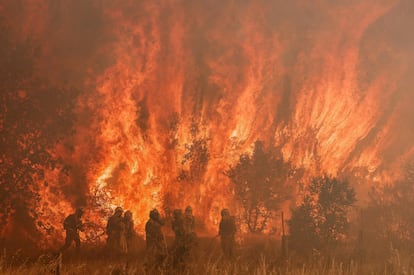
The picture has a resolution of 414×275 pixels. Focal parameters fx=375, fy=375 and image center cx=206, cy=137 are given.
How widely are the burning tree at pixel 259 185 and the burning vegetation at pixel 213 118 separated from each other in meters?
0.12

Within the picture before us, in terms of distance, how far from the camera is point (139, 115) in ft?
98.3

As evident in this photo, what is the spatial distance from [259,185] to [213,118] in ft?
27.3

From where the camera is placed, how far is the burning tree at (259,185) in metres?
27.5

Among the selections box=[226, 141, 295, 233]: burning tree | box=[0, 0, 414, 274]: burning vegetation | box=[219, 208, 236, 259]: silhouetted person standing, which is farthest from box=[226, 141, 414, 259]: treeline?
box=[219, 208, 236, 259]: silhouetted person standing

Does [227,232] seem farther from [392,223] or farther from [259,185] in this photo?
[392,223]

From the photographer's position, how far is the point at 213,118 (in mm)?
33312

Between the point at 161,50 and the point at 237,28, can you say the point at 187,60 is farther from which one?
the point at 237,28

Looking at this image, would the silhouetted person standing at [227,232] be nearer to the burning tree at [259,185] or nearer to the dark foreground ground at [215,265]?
the dark foreground ground at [215,265]

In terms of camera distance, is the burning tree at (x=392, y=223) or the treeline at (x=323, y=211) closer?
the treeline at (x=323, y=211)

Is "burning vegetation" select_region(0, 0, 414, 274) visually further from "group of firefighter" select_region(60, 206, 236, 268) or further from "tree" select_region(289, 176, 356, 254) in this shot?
"group of firefighter" select_region(60, 206, 236, 268)

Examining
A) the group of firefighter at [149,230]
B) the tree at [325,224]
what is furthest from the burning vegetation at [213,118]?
the group of firefighter at [149,230]

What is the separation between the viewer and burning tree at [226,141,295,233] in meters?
27.5

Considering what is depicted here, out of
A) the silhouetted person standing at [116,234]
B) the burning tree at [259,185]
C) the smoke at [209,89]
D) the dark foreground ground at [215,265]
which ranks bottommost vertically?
the dark foreground ground at [215,265]

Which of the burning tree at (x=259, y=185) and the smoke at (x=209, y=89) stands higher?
the smoke at (x=209, y=89)
